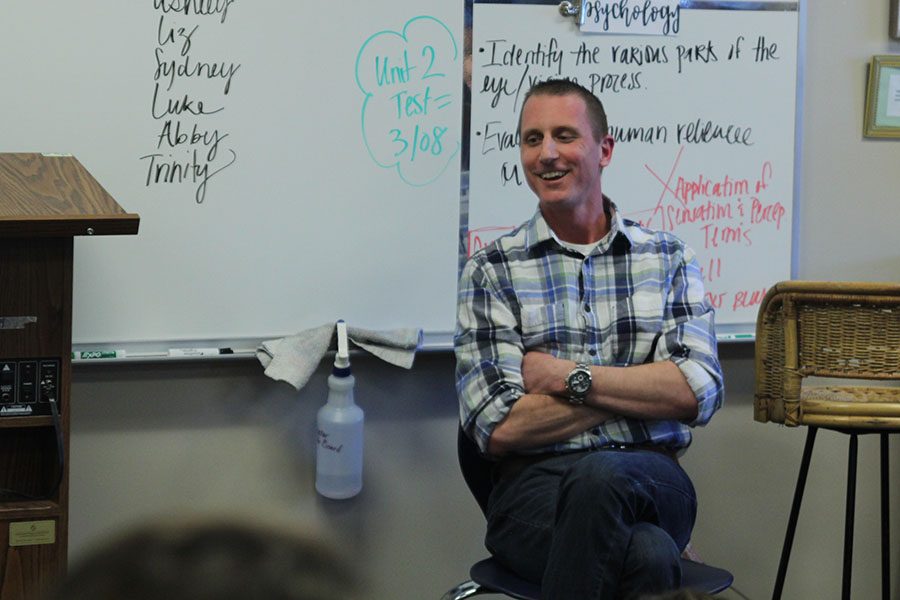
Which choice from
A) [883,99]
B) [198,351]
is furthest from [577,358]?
[883,99]

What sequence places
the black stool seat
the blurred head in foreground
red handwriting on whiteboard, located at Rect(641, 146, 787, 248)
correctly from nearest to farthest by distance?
the blurred head in foreground < the black stool seat < red handwriting on whiteboard, located at Rect(641, 146, 787, 248)

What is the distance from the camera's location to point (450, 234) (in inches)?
91.6

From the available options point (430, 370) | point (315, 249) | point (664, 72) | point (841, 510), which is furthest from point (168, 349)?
point (841, 510)

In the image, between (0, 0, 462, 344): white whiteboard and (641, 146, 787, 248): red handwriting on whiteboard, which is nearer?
(0, 0, 462, 344): white whiteboard

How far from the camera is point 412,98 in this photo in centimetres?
228

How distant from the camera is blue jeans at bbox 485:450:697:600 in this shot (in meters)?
1.64

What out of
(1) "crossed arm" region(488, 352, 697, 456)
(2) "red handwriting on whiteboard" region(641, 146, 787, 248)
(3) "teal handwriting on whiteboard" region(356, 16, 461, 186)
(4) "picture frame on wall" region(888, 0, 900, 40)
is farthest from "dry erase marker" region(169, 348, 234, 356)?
(4) "picture frame on wall" region(888, 0, 900, 40)

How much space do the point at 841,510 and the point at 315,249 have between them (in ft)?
4.83

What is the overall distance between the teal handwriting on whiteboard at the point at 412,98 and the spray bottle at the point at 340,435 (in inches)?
15.3

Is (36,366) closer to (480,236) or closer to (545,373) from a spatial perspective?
(545,373)

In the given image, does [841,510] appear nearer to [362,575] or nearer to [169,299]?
[169,299]

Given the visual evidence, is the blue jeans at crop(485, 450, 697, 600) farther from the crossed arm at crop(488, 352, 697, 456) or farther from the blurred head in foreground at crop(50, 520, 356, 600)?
the blurred head in foreground at crop(50, 520, 356, 600)

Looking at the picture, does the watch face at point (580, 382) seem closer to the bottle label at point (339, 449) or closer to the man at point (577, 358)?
the man at point (577, 358)

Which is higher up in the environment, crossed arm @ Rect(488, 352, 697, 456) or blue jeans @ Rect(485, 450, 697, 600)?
crossed arm @ Rect(488, 352, 697, 456)
